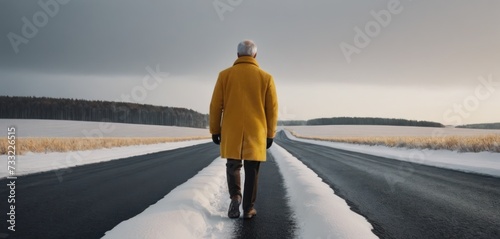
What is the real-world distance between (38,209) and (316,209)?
3.58 m

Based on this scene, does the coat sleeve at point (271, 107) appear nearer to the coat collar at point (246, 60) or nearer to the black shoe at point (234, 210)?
the coat collar at point (246, 60)

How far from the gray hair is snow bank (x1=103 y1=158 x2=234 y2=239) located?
2.01 meters

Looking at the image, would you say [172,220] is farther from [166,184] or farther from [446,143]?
[446,143]

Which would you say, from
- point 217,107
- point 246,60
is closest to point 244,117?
point 217,107

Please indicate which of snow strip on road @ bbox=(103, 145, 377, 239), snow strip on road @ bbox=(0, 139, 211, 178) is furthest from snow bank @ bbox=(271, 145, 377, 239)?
snow strip on road @ bbox=(0, 139, 211, 178)

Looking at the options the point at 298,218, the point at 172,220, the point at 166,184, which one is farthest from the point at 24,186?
the point at 298,218

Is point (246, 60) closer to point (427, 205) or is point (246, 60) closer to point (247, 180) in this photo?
point (247, 180)

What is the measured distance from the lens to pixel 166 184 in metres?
6.66

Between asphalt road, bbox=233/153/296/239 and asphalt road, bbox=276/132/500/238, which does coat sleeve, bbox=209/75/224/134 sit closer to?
asphalt road, bbox=233/153/296/239

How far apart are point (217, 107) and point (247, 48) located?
0.84 m

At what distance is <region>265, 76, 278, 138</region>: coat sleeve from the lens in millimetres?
4098

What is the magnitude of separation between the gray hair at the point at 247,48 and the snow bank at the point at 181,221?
2014 mm

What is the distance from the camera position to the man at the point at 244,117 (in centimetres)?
399

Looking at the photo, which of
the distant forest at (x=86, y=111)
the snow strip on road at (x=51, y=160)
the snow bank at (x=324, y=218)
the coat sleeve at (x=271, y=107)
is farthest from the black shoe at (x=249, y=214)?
the distant forest at (x=86, y=111)
